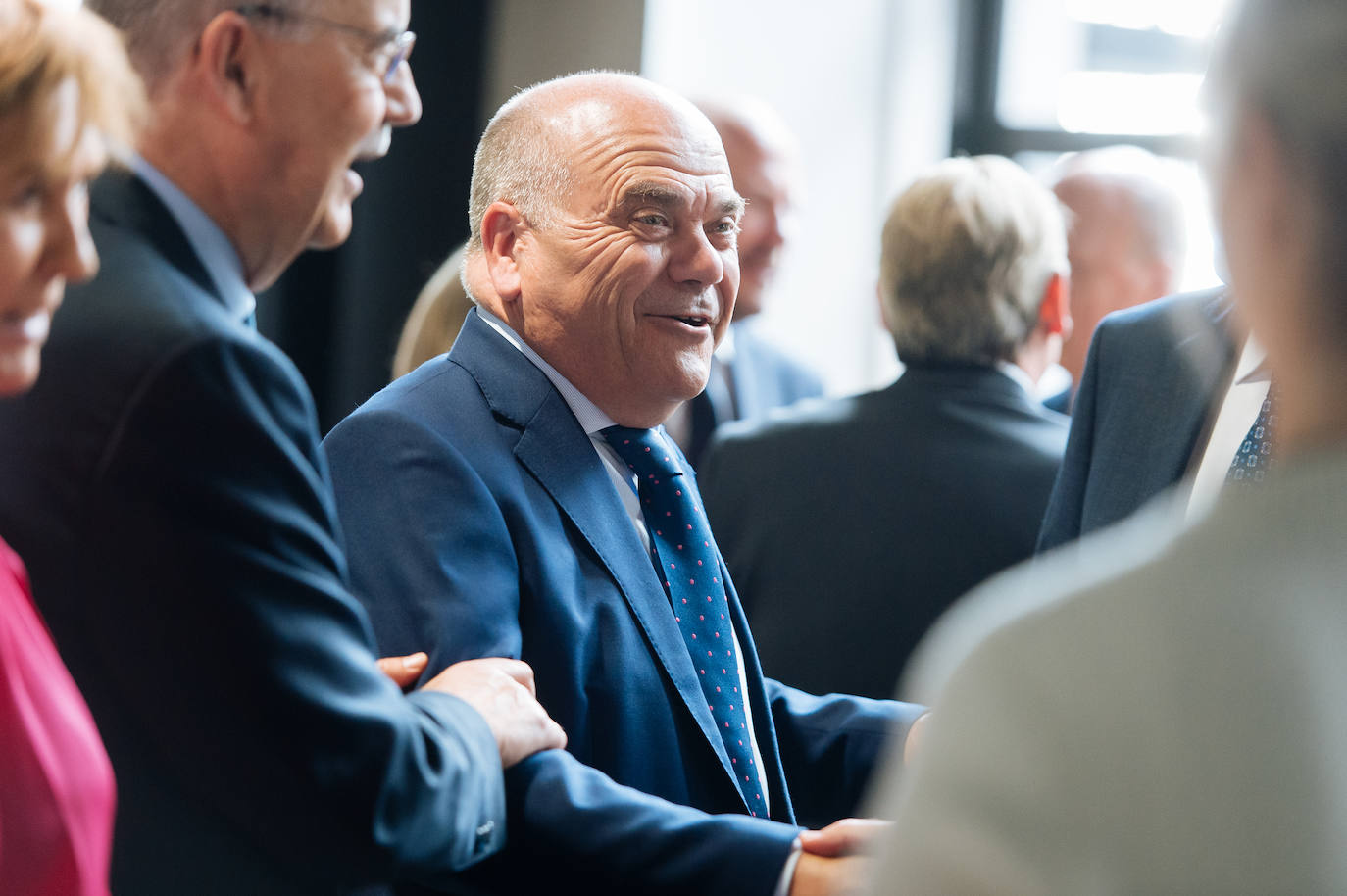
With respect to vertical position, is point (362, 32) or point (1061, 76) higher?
point (362, 32)

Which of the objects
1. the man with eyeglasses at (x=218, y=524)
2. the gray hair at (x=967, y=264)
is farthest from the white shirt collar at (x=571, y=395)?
the gray hair at (x=967, y=264)

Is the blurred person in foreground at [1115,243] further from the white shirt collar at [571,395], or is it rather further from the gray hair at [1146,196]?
the white shirt collar at [571,395]

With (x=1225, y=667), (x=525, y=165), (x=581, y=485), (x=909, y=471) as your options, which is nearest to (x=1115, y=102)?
(x=909, y=471)

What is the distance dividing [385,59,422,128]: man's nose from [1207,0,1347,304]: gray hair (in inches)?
32.8

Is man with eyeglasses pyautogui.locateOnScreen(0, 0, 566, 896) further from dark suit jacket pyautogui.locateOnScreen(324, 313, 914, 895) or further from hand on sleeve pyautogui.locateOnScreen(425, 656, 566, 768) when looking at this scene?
dark suit jacket pyautogui.locateOnScreen(324, 313, 914, 895)

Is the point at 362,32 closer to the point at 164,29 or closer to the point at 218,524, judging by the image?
the point at 164,29

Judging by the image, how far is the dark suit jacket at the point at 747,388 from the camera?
3.67 meters

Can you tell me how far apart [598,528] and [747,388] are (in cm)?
224

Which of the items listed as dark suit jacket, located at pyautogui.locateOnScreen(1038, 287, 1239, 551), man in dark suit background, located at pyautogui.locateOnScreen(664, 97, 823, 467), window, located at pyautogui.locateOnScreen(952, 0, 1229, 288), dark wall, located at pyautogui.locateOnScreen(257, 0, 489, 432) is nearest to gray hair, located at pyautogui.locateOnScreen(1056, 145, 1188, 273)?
man in dark suit background, located at pyautogui.locateOnScreen(664, 97, 823, 467)

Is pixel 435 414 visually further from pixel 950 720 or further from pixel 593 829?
pixel 950 720

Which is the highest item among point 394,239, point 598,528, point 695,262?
point 695,262

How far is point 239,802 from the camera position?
107 cm

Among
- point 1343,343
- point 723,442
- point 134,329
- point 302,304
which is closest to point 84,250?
point 134,329

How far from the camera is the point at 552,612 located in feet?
5.01
